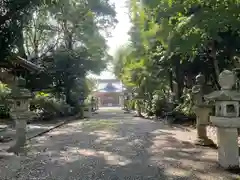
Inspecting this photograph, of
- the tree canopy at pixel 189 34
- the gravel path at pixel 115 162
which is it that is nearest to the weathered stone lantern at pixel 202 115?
the gravel path at pixel 115 162

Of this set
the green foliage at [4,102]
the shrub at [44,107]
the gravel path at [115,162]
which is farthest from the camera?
the shrub at [44,107]

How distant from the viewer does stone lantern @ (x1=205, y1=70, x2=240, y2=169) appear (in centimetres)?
529

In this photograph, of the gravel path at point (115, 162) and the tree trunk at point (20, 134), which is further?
the tree trunk at point (20, 134)

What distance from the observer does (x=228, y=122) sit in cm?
523

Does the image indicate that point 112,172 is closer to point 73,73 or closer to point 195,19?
point 195,19

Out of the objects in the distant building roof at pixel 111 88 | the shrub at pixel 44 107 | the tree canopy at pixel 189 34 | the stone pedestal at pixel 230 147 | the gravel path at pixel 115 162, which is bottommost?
the gravel path at pixel 115 162

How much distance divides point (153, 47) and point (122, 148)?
268 inches

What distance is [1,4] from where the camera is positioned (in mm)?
9258

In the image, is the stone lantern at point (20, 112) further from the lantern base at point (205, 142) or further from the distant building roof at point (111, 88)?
the distant building roof at point (111, 88)

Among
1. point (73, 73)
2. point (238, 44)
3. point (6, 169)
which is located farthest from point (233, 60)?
point (73, 73)

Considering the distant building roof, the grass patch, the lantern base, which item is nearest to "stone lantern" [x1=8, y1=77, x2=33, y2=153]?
the lantern base

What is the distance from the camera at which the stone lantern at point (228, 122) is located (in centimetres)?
529

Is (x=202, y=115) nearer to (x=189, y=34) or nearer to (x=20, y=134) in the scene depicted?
(x=189, y=34)

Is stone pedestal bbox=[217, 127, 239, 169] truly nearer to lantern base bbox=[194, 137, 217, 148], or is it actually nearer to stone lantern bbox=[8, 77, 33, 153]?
lantern base bbox=[194, 137, 217, 148]
